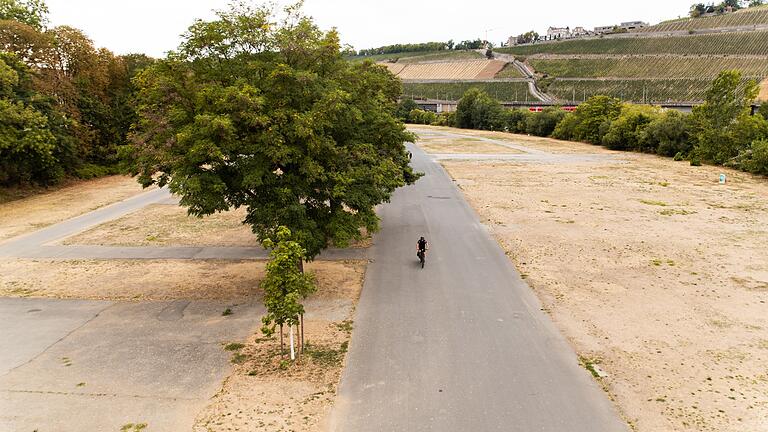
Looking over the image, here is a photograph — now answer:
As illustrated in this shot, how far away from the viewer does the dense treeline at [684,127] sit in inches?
1864

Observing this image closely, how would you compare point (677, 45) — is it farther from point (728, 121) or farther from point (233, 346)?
point (233, 346)

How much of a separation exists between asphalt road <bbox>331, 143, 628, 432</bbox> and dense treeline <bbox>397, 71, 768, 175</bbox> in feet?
128

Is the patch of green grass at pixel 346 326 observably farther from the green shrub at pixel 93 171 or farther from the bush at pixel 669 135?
the bush at pixel 669 135

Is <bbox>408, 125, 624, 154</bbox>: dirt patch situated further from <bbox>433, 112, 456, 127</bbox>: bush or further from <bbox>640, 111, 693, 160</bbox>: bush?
<bbox>433, 112, 456, 127</bbox>: bush

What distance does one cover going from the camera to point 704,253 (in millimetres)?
21219

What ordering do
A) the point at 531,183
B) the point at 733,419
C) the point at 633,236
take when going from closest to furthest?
the point at 733,419, the point at 633,236, the point at 531,183

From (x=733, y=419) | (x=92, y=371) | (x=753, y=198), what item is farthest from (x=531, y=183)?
(x=92, y=371)

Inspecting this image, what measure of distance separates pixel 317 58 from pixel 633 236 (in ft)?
59.3

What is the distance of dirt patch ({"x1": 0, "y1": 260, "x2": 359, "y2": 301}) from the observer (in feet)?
Answer: 56.6

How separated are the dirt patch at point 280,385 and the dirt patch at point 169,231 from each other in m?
10.8

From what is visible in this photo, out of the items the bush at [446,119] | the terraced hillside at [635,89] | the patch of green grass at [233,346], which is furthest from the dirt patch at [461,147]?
the terraced hillside at [635,89]

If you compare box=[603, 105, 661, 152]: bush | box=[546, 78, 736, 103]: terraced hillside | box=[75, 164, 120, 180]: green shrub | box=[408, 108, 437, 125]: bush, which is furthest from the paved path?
box=[546, 78, 736, 103]: terraced hillside

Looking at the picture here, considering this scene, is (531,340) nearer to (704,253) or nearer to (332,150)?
(332,150)

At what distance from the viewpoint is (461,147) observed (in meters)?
68.9
